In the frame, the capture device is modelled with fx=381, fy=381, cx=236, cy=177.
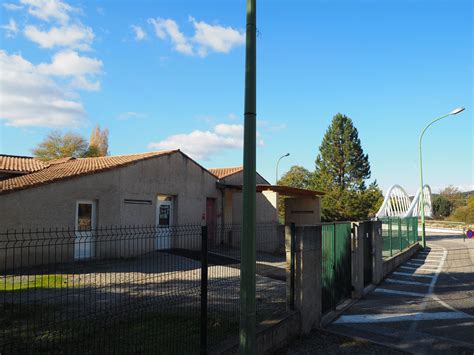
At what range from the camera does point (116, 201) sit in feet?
49.7

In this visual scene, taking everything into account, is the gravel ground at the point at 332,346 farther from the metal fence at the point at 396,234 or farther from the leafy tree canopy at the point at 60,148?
the leafy tree canopy at the point at 60,148

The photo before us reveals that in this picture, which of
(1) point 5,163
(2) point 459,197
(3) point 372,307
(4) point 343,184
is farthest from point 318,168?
(2) point 459,197

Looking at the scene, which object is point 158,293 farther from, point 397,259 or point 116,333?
point 397,259

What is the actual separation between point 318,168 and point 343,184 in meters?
3.59

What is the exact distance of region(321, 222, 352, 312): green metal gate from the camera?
8117 mm

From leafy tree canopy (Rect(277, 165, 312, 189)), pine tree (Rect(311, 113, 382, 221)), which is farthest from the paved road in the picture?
leafy tree canopy (Rect(277, 165, 312, 189))

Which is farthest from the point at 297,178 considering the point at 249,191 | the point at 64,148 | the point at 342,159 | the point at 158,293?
the point at 249,191

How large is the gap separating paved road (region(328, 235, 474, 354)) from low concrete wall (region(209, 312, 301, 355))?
1.17 m

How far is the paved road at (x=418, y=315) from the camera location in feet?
21.0

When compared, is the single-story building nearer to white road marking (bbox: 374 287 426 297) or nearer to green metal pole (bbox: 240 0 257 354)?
white road marking (bbox: 374 287 426 297)

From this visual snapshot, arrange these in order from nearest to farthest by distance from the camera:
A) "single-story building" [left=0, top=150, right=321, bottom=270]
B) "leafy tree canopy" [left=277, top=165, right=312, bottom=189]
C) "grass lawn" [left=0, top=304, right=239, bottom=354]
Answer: "grass lawn" [left=0, top=304, right=239, bottom=354], "single-story building" [left=0, top=150, right=321, bottom=270], "leafy tree canopy" [left=277, top=165, right=312, bottom=189]

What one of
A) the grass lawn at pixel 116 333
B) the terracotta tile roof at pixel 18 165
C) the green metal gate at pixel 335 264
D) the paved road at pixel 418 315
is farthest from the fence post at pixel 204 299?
the terracotta tile roof at pixel 18 165

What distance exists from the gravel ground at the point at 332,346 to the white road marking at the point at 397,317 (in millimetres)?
1200

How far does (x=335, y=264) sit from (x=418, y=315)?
1967 mm
